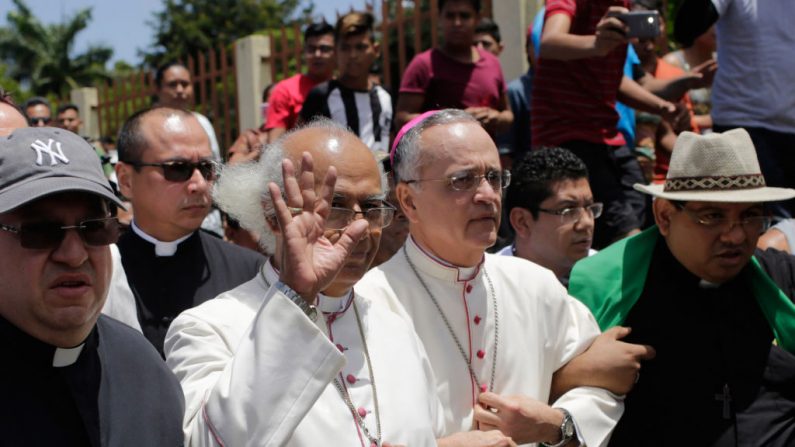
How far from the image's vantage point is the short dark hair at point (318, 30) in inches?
353

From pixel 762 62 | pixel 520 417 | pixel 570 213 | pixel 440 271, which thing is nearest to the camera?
pixel 520 417

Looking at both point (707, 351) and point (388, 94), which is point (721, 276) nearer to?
point (707, 351)

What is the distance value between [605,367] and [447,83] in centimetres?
348

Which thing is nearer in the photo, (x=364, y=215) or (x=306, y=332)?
(x=306, y=332)

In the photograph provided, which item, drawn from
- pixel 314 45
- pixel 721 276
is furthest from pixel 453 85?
pixel 721 276

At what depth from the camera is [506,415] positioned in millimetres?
3777

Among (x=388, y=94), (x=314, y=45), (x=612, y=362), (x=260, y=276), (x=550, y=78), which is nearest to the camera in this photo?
(x=260, y=276)

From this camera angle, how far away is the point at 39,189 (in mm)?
2475

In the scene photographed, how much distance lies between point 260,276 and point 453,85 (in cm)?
399

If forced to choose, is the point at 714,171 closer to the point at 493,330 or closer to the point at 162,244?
the point at 493,330

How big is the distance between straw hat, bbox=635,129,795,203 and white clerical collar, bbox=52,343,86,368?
105 inches

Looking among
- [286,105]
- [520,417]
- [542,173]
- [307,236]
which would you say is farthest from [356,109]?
[307,236]

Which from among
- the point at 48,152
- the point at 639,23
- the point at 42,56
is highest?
the point at 639,23

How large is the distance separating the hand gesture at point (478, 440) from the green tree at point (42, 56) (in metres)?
47.6
